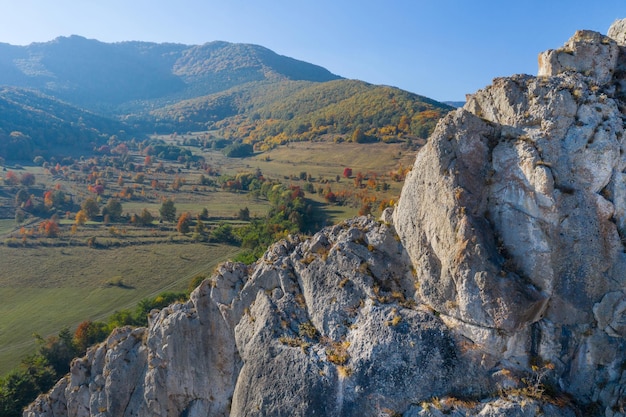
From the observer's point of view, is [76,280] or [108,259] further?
[108,259]

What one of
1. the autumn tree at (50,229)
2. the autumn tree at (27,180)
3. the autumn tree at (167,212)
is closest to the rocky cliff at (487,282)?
the autumn tree at (167,212)

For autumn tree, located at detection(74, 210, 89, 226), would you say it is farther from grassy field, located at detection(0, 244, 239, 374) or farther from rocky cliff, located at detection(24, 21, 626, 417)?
rocky cliff, located at detection(24, 21, 626, 417)

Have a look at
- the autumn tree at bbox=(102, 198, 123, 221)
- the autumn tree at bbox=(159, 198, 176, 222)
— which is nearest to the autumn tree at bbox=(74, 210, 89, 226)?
the autumn tree at bbox=(102, 198, 123, 221)

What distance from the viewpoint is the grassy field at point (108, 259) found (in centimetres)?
6256

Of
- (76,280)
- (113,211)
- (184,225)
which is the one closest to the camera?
(76,280)

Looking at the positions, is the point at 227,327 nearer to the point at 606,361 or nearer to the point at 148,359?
the point at 148,359

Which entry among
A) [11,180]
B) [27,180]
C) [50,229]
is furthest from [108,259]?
[11,180]

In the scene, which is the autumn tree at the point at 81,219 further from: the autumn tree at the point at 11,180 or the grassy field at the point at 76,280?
the autumn tree at the point at 11,180

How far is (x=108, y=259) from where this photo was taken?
85.1 meters

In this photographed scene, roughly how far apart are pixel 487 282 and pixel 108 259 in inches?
3451

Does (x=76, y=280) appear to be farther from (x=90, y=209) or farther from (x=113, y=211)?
(x=90, y=209)

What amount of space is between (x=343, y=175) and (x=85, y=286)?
90.7 metres

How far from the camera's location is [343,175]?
141875mm

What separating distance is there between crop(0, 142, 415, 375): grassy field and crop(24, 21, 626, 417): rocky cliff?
5229 cm
